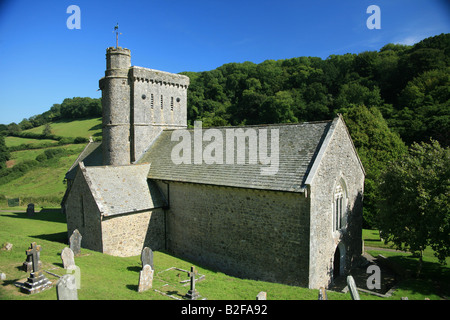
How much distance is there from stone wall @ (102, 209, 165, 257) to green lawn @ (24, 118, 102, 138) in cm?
5693

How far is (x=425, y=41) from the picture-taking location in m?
55.7

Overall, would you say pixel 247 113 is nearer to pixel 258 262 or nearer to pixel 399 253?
pixel 399 253

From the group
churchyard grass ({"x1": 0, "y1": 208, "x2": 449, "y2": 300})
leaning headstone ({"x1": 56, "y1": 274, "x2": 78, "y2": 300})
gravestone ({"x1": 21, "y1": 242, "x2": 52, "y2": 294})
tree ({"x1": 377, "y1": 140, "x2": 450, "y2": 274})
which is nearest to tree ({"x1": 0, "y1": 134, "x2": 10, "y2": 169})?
churchyard grass ({"x1": 0, "y1": 208, "x2": 449, "y2": 300})

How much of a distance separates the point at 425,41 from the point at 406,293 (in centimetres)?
6102

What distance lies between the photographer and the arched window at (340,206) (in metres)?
15.9

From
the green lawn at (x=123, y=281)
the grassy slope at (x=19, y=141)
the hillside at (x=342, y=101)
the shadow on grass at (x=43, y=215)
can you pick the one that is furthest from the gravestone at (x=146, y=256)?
the grassy slope at (x=19, y=141)

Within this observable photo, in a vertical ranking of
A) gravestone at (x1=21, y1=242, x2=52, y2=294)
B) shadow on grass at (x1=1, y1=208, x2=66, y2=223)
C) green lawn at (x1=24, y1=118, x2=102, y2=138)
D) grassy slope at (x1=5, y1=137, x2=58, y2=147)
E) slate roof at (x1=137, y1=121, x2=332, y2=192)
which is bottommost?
shadow on grass at (x1=1, y1=208, x2=66, y2=223)

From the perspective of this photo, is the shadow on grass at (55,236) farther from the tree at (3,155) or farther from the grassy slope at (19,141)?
the grassy slope at (19,141)

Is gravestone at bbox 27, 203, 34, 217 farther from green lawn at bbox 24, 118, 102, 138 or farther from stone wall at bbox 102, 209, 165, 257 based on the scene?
green lawn at bbox 24, 118, 102, 138

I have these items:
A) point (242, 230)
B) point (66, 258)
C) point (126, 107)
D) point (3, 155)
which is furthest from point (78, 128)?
point (242, 230)

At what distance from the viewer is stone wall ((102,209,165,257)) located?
17375 millimetres

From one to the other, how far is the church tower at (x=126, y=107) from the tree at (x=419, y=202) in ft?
62.6

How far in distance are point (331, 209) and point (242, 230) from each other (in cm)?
512
